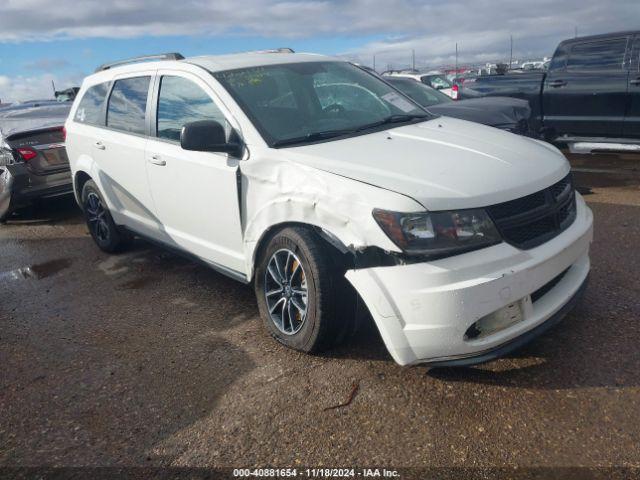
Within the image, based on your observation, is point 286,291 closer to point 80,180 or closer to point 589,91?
point 80,180

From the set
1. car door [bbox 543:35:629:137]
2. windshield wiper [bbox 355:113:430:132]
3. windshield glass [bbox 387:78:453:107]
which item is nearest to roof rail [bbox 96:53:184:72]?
windshield wiper [bbox 355:113:430:132]

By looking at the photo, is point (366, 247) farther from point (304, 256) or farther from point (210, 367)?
point (210, 367)

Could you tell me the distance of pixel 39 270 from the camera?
18.0 feet

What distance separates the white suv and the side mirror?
0.4 inches

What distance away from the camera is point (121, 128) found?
4688 mm

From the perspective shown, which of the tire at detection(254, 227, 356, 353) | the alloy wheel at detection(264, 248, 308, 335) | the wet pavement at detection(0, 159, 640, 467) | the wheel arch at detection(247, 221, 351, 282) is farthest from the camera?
the alloy wheel at detection(264, 248, 308, 335)

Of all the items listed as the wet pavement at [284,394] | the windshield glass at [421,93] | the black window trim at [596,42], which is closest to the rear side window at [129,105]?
the wet pavement at [284,394]

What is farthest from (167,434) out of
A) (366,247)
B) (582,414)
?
(582,414)

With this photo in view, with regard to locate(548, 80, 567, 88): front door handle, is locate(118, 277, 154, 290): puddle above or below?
below

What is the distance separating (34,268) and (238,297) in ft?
8.41

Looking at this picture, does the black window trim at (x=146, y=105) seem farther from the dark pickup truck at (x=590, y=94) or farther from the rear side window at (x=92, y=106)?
the dark pickup truck at (x=590, y=94)

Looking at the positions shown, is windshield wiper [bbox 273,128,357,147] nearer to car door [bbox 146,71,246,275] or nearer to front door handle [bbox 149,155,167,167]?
car door [bbox 146,71,246,275]

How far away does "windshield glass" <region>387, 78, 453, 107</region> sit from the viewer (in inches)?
321

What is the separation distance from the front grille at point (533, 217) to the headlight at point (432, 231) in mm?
159
